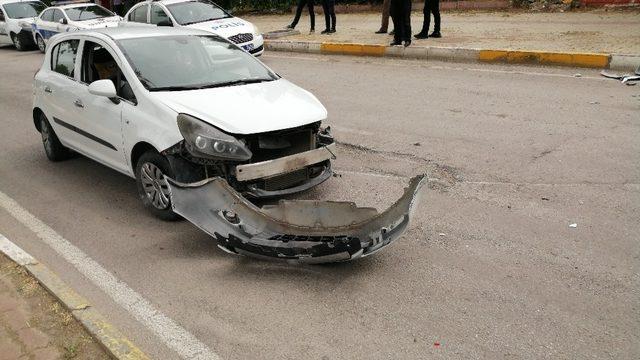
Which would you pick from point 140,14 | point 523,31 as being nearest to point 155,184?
point 140,14

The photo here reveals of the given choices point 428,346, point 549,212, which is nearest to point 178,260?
point 428,346

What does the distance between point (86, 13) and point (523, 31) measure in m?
12.5

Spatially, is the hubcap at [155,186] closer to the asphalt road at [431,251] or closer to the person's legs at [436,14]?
the asphalt road at [431,251]

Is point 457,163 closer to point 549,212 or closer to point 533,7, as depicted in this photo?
point 549,212

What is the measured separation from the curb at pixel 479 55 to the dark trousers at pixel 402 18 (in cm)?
31

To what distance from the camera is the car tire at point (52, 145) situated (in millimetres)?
6680

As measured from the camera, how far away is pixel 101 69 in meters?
5.67

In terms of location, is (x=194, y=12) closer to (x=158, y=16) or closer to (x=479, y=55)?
(x=158, y=16)

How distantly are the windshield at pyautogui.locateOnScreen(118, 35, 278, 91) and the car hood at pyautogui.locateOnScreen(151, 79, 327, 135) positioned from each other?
238mm

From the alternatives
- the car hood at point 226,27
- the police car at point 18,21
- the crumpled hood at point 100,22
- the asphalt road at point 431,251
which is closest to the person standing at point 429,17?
the car hood at point 226,27

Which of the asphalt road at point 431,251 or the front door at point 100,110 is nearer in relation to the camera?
the asphalt road at point 431,251

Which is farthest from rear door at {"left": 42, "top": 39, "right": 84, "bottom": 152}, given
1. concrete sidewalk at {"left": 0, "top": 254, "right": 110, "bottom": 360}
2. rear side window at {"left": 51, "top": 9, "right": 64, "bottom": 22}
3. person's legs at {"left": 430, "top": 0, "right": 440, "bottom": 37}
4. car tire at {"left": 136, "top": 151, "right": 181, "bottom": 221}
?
rear side window at {"left": 51, "top": 9, "right": 64, "bottom": 22}

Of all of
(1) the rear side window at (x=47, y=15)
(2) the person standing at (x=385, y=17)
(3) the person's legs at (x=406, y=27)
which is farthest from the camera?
(1) the rear side window at (x=47, y=15)

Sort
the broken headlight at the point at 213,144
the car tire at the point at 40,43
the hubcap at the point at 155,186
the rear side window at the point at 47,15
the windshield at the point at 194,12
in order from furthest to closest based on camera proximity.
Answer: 1. the car tire at the point at 40,43
2. the rear side window at the point at 47,15
3. the windshield at the point at 194,12
4. the hubcap at the point at 155,186
5. the broken headlight at the point at 213,144
